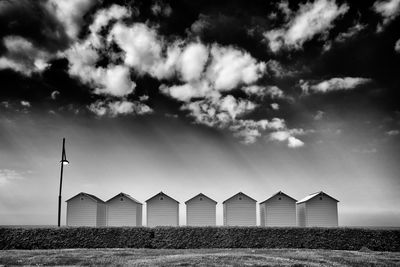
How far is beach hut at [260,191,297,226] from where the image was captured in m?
40.8

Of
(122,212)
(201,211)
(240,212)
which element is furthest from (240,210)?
(122,212)

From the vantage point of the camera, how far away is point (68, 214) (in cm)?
4031

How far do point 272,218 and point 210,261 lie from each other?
20050 millimetres

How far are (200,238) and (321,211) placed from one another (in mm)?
15429

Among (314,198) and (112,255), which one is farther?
(314,198)

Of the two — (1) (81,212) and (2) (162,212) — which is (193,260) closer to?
(2) (162,212)

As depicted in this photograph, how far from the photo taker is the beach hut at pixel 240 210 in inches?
1586

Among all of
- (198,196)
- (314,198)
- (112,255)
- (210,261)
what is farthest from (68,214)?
(314,198)

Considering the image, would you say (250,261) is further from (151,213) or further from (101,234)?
(151,213)

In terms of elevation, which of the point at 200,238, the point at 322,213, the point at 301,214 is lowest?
the point at 200,238

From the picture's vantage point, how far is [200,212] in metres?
40.3

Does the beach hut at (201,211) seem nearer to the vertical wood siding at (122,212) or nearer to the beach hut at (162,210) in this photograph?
the beach hut at (162,210)

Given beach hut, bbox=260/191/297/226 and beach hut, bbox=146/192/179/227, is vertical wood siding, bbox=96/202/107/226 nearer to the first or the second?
beach hut, bbox=146/192/179/227

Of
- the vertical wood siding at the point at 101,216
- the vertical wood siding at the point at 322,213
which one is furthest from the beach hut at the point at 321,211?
the vertical wood siding at the point at 101,216
